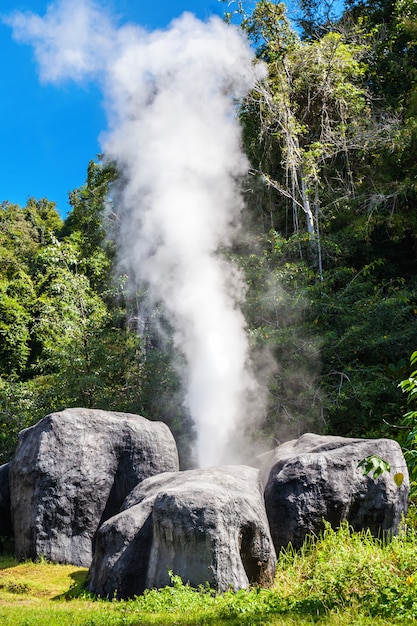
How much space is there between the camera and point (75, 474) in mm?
8234

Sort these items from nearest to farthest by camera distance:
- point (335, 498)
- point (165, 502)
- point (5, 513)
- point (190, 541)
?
point (190, 541), point (165, 502), point (335, 498), point (5, 513)

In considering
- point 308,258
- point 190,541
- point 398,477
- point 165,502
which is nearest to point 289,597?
point 190,541

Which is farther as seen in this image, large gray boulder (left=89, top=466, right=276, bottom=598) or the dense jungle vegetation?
the dense jungle vegetation

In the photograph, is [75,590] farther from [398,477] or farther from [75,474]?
[398,477]

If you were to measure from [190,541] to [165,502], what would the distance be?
44cm

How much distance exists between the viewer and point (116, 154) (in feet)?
44.0

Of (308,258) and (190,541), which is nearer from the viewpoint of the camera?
(190,541)

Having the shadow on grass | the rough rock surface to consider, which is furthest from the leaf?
the rough rock surface

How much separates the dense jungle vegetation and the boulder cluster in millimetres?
3349

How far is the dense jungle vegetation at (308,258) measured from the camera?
39.4ft

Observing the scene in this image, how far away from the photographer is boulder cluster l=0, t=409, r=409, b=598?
5687 millimetres

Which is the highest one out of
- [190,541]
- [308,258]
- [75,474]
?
[308,258]

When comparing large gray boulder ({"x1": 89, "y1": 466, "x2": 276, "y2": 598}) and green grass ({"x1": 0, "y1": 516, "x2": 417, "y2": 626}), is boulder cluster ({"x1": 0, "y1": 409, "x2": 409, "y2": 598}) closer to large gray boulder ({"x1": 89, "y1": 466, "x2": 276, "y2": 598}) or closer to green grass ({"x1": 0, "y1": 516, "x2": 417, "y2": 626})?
large gray boulder ({"x1": 89, "y1": 466, "x2": 276, "y2": 598})

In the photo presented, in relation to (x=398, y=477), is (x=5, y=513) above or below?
above
